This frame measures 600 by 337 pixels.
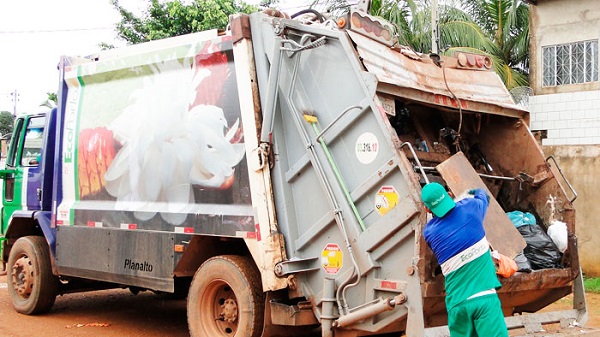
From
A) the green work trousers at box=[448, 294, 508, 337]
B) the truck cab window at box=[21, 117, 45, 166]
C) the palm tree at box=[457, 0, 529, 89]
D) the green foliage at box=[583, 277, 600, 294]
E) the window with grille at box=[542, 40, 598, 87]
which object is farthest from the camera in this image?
the palm tree at box=[457, 0, 529, 89]

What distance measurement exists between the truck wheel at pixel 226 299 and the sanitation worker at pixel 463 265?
157 cm

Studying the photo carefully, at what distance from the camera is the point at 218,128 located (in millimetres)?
5992

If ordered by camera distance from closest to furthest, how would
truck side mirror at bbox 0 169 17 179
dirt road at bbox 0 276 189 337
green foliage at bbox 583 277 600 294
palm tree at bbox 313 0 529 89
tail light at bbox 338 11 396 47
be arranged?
tail light at bbox 338 11 396 47 → dirt road at bbox 0 276 189 337 → truck side mirror at bbox 0 169 17 179 → green foliage at bbox 583 277 600 294 → palm tree at bbox 313 0 529 89

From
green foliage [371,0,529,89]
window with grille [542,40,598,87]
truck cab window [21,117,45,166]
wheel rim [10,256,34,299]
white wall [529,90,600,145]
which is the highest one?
green foliage [371,0,529,89]

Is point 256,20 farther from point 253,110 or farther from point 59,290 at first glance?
point 59,290

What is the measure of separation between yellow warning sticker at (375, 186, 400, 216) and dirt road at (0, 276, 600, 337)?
3.06 m

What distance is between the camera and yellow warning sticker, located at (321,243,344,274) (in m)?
5.16

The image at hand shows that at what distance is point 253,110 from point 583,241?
7194mm

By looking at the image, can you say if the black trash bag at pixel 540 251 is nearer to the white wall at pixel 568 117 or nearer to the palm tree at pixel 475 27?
the white wall at pixel 568 117

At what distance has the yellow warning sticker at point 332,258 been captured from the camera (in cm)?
516

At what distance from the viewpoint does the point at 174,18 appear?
59.5 ft

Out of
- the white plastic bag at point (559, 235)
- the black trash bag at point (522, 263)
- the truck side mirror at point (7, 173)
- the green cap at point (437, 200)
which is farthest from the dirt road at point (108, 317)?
the green cap at point (437, 200)

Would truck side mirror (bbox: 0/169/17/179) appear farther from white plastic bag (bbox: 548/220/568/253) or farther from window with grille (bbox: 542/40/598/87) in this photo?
window with grille (bbox: 542/40/598/87)

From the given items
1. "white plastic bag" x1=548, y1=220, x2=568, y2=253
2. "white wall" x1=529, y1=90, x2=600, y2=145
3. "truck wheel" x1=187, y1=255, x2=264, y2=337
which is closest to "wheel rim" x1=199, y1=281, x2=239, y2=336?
"truck wheel" x1=187, y1=255, x2=264, y2=337
